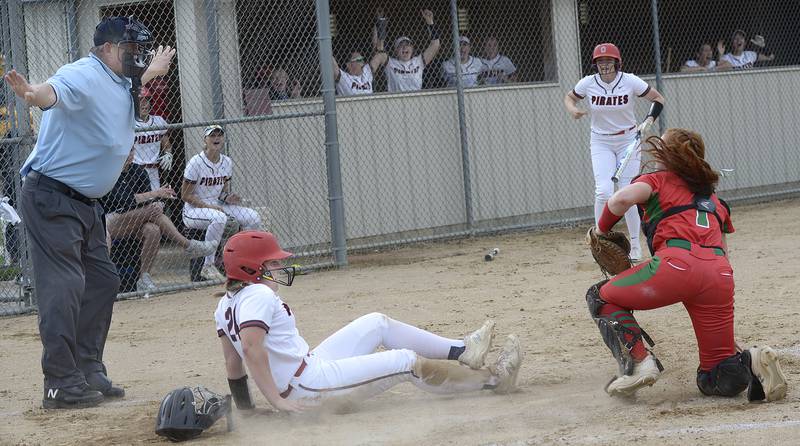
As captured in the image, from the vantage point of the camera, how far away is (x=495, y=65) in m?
14.3

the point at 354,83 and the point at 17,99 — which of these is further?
the point at 354,83

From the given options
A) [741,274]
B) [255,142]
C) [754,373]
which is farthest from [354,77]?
[754,373]

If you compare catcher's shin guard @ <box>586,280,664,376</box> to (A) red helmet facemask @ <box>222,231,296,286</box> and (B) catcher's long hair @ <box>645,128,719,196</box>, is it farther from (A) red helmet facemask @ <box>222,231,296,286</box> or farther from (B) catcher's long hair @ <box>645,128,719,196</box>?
(A) red helmet facemask @ <box>222,231,296,286</box>

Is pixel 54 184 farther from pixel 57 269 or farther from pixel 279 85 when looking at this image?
pixel 279 85

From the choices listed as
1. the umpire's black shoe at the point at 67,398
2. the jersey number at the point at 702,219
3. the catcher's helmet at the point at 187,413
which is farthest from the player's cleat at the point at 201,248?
the jersey number at the point at 702,219

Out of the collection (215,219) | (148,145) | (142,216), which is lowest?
(215,219)

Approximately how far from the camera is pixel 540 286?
31.0 ft

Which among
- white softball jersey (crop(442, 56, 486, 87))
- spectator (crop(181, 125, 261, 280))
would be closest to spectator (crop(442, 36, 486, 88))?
white softball jersey (crop(442, 56, 486, 87))

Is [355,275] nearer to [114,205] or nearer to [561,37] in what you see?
[114,205]

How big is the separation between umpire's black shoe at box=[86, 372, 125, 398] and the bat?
508 centimetres

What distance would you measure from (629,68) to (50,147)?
43.2ft

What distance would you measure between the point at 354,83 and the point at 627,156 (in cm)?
402

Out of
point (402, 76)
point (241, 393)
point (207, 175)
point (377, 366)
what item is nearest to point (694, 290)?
point (377, 366)

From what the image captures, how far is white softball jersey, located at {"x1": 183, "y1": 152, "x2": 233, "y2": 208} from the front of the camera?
10836 mm
